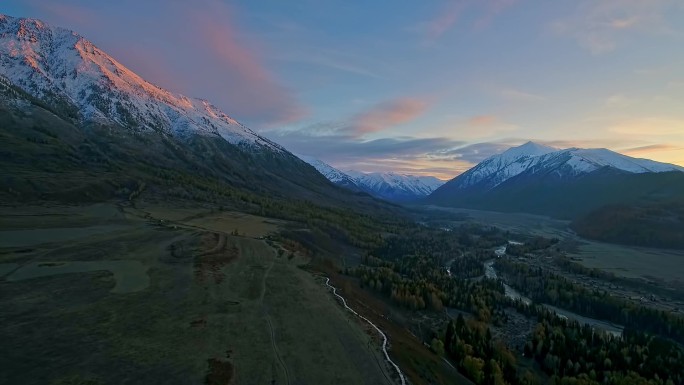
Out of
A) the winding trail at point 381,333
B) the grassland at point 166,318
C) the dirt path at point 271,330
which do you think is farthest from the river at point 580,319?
the dirt path at point 271,330

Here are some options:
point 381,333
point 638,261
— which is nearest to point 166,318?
point 381,333

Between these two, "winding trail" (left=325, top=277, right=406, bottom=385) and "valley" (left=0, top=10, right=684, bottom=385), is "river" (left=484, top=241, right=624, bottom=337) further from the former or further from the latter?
"winding trail" (left=325, top=277, right=406, bottom=385)

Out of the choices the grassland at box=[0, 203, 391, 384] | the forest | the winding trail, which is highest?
the grassland at box=[0, 203, 391, 384]

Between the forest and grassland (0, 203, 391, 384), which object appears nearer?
grassland (0, 203, 391, 384)

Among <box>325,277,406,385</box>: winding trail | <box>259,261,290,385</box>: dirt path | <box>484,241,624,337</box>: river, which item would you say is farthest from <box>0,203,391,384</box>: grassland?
<box>484,241,624,337</box>: river

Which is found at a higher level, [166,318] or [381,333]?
[166,318]

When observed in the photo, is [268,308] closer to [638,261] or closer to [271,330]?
[271,330]

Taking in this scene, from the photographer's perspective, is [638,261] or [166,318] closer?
[166,318]

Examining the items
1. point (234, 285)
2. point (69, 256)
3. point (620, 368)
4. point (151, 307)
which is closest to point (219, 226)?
point (69, 256)

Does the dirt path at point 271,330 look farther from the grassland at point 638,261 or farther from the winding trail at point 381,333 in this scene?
the grassland at point 638,261
